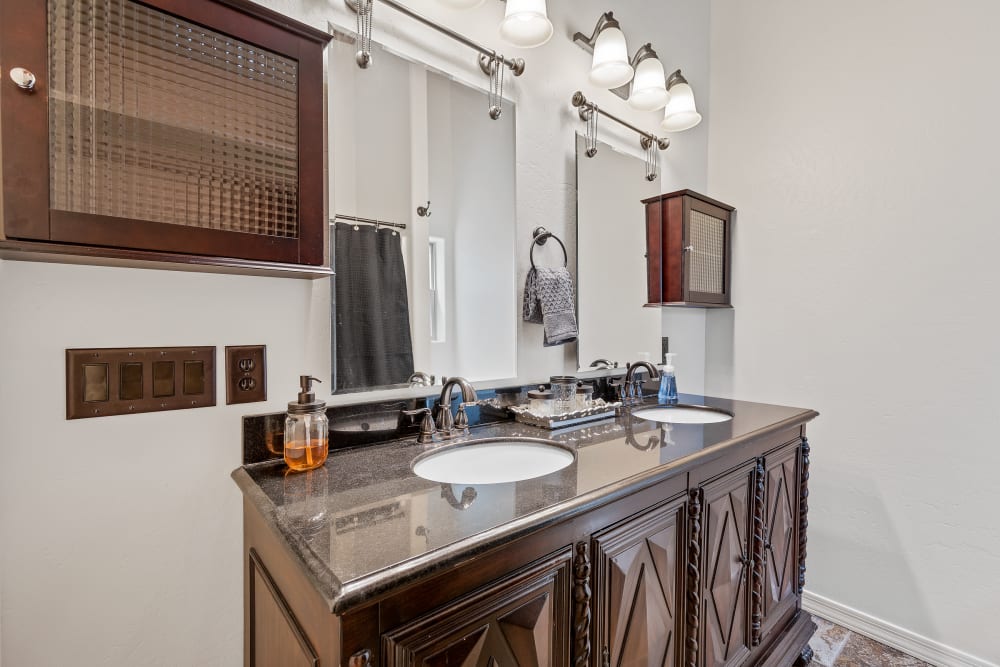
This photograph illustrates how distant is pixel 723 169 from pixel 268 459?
237 centimetres

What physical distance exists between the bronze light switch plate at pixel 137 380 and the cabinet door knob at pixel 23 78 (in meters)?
0.44

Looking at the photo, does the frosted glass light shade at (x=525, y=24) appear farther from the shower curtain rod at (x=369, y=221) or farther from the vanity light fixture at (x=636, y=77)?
the shower curtain rod at (x=369, y=221)

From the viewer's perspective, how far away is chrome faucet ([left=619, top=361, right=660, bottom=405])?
1755 millimetres

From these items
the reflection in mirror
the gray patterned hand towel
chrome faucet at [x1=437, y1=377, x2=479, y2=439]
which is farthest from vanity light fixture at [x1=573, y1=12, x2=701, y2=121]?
chrome faucet at [x1=437, y1=377, x2=479, y2=439]

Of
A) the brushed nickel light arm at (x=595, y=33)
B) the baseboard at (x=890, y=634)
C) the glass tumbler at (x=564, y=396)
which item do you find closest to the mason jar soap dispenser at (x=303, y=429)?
the glass tumbler at (x=564, y=396)

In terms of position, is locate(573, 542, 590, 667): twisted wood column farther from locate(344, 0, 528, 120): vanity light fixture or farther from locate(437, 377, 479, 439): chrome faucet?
locate(344, 0, 528, 120): vanity light fixture

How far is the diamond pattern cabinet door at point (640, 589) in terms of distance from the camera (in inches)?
35.1

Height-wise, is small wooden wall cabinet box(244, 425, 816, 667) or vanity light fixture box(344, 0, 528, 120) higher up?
vanity light fixture box(344, 0, 528, 120)

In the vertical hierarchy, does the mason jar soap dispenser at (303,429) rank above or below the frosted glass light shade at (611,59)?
below

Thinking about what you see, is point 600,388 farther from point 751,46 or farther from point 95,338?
point 751,46

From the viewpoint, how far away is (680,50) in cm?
220

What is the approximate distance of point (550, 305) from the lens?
5.08ft

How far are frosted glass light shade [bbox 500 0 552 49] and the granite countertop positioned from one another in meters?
1.17

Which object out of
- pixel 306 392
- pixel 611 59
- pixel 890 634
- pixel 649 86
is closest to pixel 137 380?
pixel 306 392
